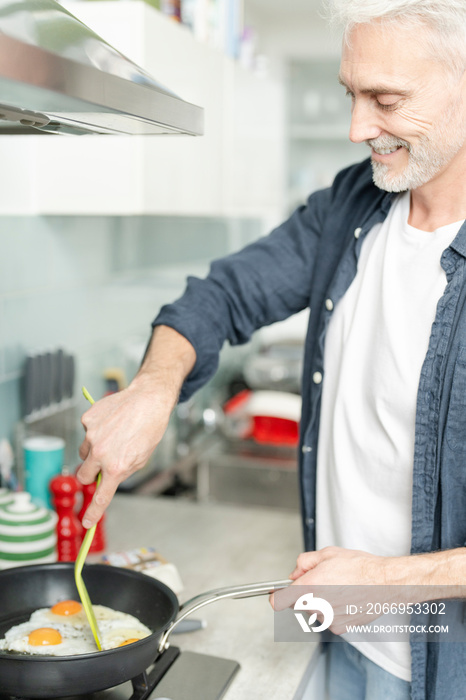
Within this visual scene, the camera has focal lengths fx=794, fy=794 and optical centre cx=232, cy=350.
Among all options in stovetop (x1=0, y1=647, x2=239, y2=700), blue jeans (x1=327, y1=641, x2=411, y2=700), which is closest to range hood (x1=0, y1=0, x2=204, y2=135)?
stovetop (x1=0, y1=647, x2=239, y2=700)

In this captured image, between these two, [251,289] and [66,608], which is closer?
[66,608]

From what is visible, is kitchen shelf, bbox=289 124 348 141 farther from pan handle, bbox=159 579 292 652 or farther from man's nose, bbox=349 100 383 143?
pan handle, bbox=159 579 292 652

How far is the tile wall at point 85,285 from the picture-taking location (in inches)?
61.7

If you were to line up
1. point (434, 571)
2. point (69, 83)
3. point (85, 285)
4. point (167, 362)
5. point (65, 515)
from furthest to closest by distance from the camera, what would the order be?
point (85, 285) < point (65, 515) < point (167, 362) < point (434, 571) < point (69, 83)

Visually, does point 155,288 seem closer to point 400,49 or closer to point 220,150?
point 220,150

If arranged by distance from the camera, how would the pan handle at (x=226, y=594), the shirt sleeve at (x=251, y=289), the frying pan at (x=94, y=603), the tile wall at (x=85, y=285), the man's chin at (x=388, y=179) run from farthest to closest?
the tile wall at (x=85, y=285) → the shirt sleeve at (x=251, y=289) → the man's chin at (x=388, y=179) → the pan handle at (x=226, y=594) → the frying pan at (x=94, y=603)

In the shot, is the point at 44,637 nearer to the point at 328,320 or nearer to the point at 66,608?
the point at 66,608

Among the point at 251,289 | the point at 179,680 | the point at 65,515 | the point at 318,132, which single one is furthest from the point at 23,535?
the point at 318,132

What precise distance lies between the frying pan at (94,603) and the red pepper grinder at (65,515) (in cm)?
25

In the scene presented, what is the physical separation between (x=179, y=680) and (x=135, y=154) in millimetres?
922

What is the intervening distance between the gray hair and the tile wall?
2.69 ft

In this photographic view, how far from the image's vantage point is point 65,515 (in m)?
1.41

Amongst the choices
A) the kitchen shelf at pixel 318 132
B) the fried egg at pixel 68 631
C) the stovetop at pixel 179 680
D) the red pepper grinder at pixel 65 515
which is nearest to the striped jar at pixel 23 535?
the red pepper grinder at pixel 65 515

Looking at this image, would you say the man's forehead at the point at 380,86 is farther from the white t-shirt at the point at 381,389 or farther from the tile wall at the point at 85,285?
the tile wall at the point at 85,285
